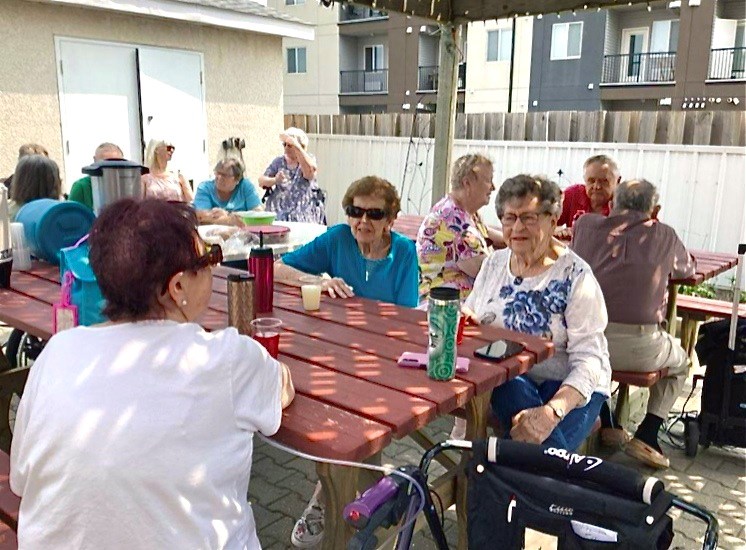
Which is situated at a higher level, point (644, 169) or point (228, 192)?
point (644, 169)

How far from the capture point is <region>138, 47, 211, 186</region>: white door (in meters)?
7.98

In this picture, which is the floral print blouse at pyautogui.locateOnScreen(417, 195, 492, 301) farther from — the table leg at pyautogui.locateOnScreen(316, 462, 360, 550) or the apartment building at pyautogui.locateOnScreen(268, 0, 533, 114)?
the apartment building at pyautogui.locateOnScreen(268, 0, 533, 114)

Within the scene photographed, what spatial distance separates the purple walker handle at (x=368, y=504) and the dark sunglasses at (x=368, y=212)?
1.67 m

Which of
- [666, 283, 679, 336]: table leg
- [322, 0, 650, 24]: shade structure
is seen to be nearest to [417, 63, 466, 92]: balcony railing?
[322, 0, 650, 24]: shade structure

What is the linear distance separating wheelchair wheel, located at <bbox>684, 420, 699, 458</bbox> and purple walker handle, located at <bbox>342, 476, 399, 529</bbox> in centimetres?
266

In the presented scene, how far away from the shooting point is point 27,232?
3.26 m

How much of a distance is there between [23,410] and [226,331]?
44 cm

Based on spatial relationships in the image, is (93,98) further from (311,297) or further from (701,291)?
(701,291)

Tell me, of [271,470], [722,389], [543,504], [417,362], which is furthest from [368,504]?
[722,389]

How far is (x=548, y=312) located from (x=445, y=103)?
3.76m

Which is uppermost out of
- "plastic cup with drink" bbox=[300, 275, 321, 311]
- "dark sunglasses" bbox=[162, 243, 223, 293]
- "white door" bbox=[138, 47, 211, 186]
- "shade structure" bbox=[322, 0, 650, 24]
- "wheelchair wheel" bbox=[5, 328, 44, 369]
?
"shade structure" bbox=[322, 0, 650, 24]

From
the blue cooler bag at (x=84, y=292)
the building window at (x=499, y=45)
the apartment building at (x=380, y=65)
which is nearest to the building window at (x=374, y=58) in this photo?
the apartment building at (x=380, y=65)

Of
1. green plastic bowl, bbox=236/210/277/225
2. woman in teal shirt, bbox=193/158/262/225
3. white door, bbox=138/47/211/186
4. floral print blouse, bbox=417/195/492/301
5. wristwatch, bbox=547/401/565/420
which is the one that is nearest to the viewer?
wristwatch, bbox=547/401/565/420

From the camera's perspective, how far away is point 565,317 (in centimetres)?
251
